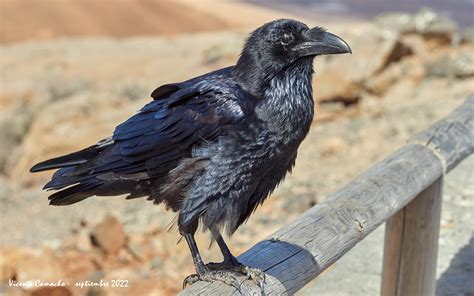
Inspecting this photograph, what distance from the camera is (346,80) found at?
30.1ft

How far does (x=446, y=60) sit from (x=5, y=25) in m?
20.5

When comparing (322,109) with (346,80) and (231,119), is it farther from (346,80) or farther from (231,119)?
(231,119)

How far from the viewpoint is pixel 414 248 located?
4027mm

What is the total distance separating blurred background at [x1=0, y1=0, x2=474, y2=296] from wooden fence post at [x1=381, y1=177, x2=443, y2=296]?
0.43m

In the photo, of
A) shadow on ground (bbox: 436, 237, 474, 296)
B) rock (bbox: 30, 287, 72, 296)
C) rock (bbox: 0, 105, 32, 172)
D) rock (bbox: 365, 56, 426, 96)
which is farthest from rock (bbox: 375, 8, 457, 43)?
rock (bbox: 30, 287, 72, 296)

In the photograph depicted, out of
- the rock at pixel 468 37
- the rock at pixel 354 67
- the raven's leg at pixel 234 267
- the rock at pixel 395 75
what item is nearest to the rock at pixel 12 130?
the rock at pixel 354 67

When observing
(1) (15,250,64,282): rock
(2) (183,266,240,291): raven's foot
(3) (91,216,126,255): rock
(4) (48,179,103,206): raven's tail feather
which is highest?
(3) (91,216,126,255): rock

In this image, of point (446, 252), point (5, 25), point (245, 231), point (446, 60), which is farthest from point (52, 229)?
point (5, 25)

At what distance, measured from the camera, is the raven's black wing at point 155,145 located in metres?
2.96

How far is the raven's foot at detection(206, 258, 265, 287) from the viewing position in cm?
290

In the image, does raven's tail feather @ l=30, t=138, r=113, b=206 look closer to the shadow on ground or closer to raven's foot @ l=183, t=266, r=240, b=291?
raven's foot @ l=183, t=266, r=240, b=291

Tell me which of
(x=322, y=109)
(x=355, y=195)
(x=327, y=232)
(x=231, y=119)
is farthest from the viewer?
(x=322, y=109)

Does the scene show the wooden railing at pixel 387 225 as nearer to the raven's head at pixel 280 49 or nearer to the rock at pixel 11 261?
the raven's head at pixel 280 49

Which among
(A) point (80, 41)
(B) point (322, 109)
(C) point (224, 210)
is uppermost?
(A) point (80, 41)
